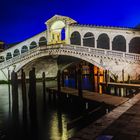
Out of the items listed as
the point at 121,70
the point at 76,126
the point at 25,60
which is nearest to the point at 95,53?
the point at 121,70

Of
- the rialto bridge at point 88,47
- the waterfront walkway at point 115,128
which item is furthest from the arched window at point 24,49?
the waterfront walkway at point 115,128

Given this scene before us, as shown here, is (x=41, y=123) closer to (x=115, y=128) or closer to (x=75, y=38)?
(x=115, y=128)

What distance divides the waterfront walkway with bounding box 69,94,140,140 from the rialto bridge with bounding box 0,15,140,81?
10.6 metres

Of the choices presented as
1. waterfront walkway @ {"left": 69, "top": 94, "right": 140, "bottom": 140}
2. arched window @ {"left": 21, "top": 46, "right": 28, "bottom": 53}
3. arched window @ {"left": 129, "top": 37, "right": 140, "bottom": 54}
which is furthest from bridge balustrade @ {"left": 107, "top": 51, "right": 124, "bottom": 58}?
arched window @ {"left": 21, "top": 46, "right": 28, "bottom": 53}

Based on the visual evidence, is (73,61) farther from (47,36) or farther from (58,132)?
(58,132)

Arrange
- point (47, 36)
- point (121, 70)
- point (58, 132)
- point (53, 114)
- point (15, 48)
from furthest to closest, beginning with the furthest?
point (15, 48)
point (47, 36)
point (121, 70)
point (53, 114)
point (58, 132)

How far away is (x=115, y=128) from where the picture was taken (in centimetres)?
407

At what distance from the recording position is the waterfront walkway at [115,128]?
3635 millimetres

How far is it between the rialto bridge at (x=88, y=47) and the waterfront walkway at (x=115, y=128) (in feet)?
34.6

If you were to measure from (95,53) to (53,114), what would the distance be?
7.66 m

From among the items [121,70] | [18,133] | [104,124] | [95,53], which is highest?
[95,53]

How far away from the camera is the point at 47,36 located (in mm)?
21969

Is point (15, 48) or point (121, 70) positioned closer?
point (121, 70)

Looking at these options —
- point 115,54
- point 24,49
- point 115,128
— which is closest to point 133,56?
point 115,54
